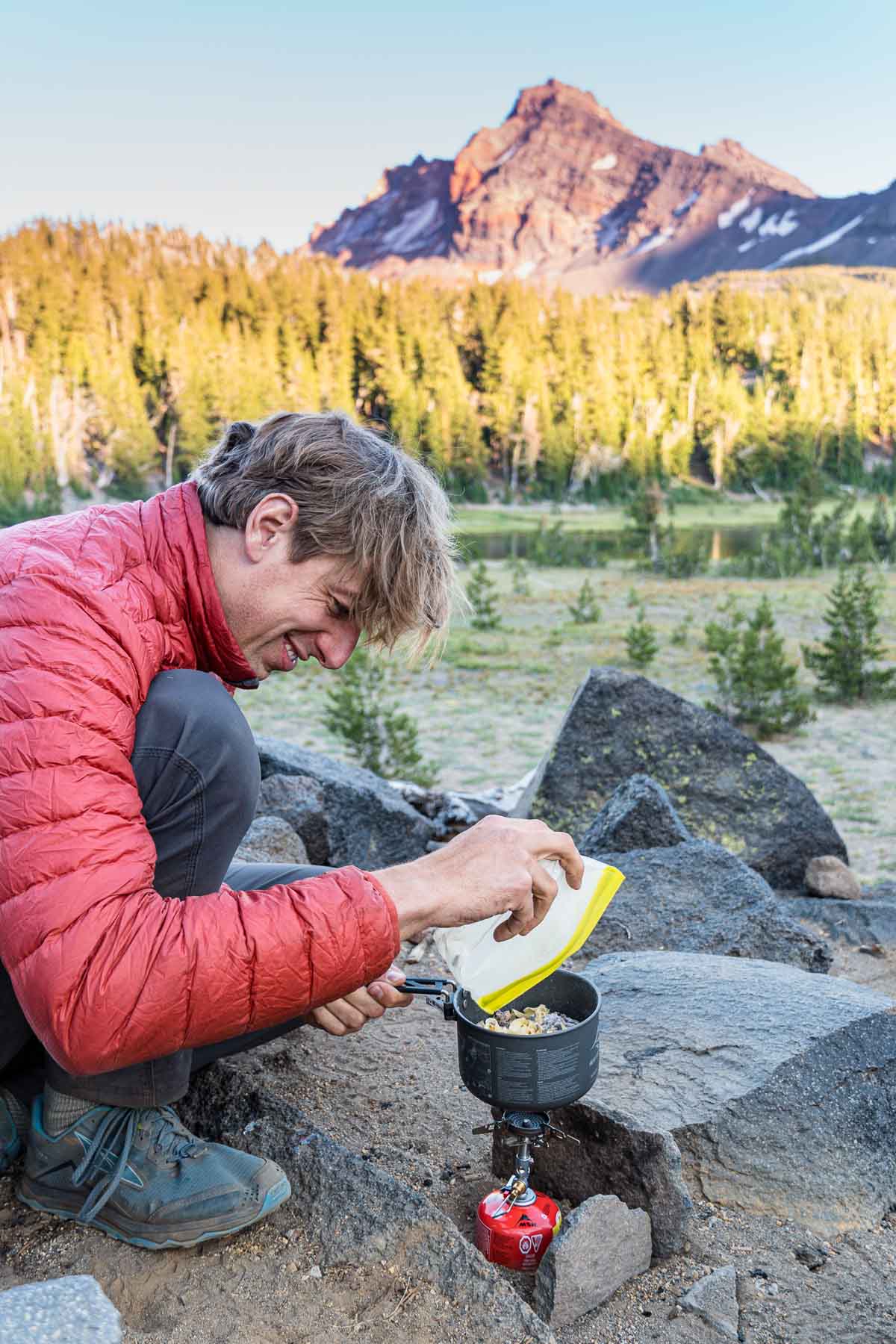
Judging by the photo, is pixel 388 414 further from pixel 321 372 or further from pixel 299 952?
pixel 299 952

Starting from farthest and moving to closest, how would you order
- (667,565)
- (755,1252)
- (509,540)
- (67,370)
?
(67,370) < (509,540) < (667,565) < (755,1252)

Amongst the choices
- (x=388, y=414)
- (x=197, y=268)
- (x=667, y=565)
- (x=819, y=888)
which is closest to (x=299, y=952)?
(x=819, y=888)

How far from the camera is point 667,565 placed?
18.3m

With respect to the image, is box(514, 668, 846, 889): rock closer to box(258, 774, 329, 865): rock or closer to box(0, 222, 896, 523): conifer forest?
box(258, 774, 329, 865): rock

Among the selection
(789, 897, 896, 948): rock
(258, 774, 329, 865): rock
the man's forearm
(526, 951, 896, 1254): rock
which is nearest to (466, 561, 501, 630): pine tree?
(258, 774, 329, 865): rock

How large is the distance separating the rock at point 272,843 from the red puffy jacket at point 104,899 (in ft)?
6.07

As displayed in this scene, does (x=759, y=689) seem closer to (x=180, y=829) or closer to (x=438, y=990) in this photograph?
(x=438, y=990)

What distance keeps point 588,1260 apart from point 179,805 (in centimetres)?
110

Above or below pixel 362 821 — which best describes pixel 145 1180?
above

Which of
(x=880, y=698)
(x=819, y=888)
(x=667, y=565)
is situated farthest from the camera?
(x=667, y=565)

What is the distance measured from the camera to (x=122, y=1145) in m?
2.00

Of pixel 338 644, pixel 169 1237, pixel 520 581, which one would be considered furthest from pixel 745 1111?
pixel 520 581

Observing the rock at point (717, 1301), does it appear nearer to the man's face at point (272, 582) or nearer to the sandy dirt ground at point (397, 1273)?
the sandy dirt ground at point (397, 1273)

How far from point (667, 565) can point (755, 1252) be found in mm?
16660
